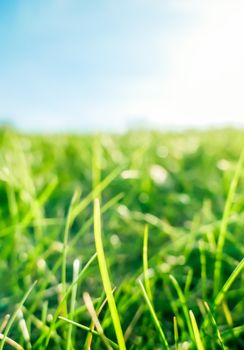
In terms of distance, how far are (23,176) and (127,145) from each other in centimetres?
99

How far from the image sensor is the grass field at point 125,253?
0.63 metres

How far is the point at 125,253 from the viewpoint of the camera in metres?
1.12

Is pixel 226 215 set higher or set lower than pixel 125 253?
higher

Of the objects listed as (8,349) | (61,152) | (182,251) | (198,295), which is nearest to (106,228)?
(182,251)

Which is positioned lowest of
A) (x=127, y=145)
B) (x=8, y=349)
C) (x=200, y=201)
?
(x=8, y=349)

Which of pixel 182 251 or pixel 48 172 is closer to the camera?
pixel 182 251

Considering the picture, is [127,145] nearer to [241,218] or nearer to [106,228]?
[106,228]

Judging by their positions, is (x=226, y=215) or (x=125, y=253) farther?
(x=125, y=253)

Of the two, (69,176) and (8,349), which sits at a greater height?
(69,176)

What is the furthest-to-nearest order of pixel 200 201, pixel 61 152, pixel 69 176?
1. pixel 61 152
2. pixel 69 176
3. pixel 200 201

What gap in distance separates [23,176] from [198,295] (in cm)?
54

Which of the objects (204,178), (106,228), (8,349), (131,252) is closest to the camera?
(8,349)

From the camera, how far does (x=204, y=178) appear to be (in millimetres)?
1577

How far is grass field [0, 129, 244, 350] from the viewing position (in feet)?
2.07
